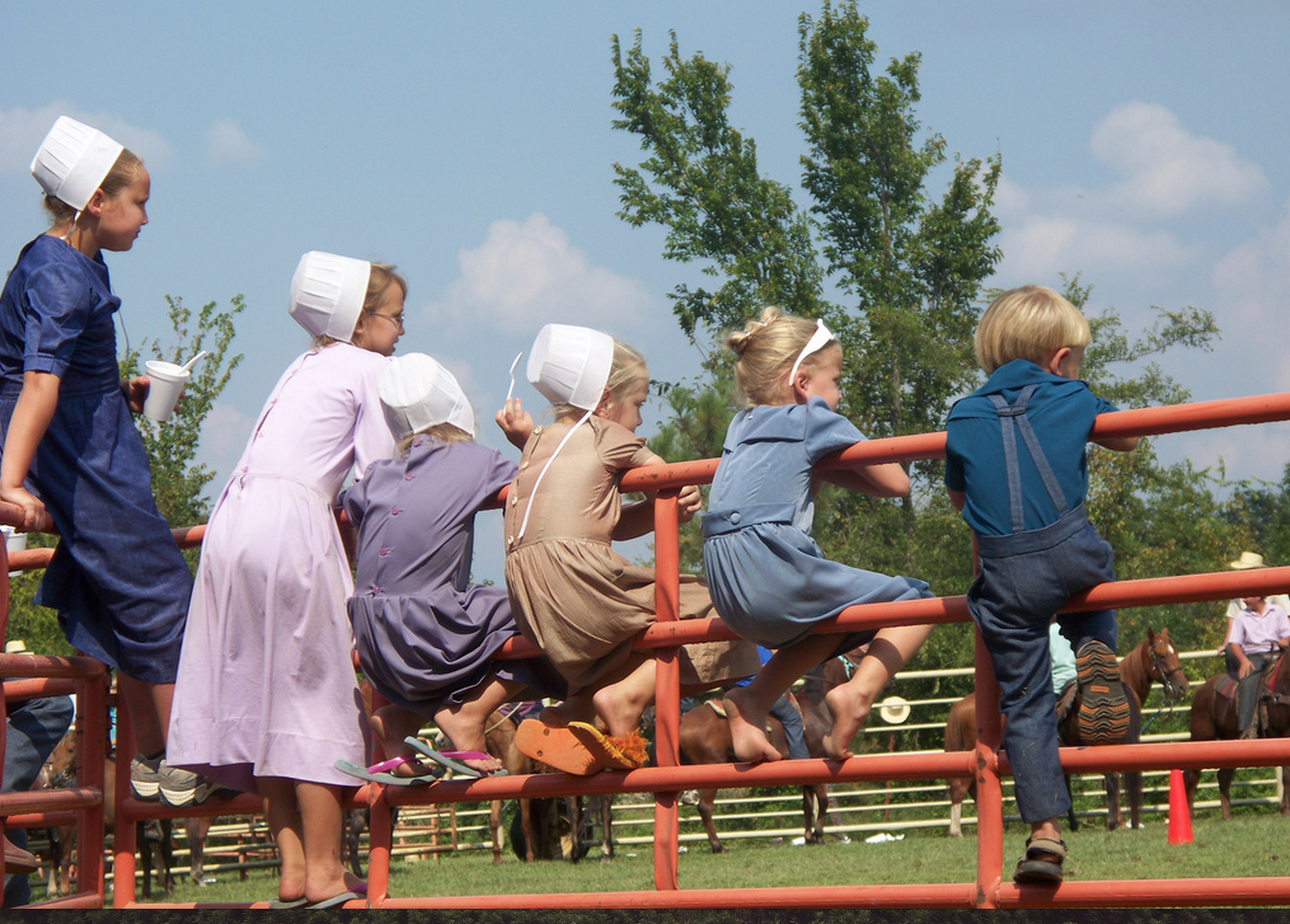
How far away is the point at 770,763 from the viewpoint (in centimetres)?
329

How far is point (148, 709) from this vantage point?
13.2 feet

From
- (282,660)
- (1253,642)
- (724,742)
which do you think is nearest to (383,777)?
(282,660)

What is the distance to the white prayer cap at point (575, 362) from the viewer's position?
4094mm

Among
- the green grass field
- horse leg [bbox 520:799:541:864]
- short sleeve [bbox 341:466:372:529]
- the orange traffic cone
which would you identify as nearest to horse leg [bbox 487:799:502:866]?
the green grass field

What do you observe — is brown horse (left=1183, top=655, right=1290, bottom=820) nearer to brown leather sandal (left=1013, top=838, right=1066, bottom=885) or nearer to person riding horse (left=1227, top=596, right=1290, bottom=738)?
person riding horse (left=1227, top=596, right=1290, bottom=738)

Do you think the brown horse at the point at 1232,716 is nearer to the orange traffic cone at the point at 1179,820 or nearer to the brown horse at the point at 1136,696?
the brown horse at the point at 1136,696

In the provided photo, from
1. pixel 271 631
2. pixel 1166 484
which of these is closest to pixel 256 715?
pixel 271 631

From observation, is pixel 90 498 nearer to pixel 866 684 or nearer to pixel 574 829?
pixel 866 684

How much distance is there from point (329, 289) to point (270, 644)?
3.78 feet

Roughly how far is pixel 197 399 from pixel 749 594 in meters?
21.7

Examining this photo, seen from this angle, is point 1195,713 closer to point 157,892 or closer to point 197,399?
point 157,892

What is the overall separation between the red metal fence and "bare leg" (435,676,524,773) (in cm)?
12

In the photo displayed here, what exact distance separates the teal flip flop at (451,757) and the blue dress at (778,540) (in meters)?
0.81

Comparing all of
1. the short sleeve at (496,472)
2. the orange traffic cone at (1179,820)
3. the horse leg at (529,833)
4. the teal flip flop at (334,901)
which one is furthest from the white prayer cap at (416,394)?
the horse leg at (529,833)
